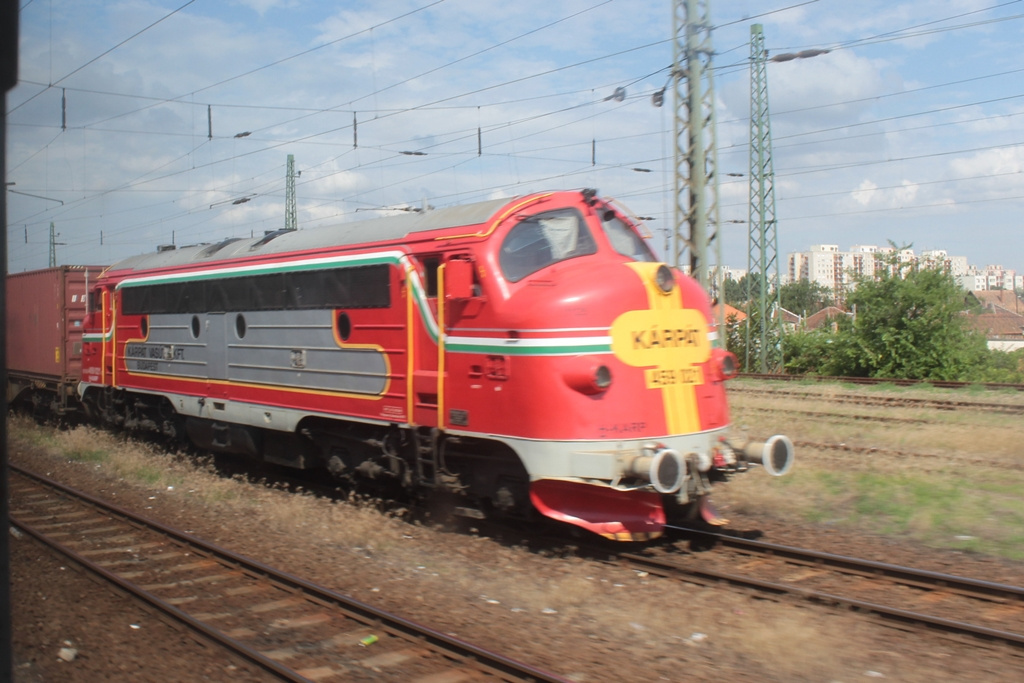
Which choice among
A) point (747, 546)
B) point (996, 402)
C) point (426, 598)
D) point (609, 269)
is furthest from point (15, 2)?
point (996, 402)

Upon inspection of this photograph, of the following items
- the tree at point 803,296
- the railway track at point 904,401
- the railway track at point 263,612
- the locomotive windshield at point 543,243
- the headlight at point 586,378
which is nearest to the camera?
the railway track at point 263,612

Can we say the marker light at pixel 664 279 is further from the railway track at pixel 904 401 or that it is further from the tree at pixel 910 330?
the tree at pixel 910 330

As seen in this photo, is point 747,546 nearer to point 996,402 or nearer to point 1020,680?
point 1020,680

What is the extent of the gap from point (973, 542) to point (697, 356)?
9.98 feet

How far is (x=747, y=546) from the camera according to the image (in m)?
7.73

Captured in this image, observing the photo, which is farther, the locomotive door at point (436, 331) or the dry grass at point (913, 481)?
the dry grass at point (913, 481)

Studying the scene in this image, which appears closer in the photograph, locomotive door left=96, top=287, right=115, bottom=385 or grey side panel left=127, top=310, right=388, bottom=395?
grey side panel left=127, top=310, right=388, bottom=395

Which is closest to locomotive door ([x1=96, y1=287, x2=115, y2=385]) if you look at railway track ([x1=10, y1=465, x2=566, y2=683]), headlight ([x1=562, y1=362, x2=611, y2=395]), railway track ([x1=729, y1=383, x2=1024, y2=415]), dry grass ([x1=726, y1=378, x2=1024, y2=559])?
railway track ([x1=10, y1=465, x2=566, y2=683])

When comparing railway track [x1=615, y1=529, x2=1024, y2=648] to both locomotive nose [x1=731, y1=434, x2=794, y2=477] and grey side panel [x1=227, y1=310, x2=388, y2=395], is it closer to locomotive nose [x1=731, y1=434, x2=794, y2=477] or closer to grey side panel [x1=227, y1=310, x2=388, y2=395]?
locomotive nose [x1=731, y1=434, x2=794, y2=477]

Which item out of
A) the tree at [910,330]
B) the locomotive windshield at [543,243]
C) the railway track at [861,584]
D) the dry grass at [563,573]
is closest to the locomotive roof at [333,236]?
the locomotive windshield at [543,243]

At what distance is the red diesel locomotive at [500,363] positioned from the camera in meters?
7.21

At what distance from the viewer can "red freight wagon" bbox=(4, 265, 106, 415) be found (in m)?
16.5

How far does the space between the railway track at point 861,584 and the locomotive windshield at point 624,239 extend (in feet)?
9.54

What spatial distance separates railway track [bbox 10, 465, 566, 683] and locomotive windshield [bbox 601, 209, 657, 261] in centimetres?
423
